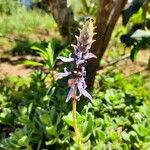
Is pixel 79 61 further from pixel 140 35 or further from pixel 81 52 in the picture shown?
pixel 140 35

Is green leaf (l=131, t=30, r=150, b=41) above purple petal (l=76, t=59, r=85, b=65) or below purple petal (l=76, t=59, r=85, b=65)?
below

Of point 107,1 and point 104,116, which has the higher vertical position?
point 107,1

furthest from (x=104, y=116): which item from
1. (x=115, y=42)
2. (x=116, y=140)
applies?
(x=115, y=42)

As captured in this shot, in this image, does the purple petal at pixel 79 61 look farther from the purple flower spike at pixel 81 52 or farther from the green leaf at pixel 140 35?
the green leaf at pixel 140 35

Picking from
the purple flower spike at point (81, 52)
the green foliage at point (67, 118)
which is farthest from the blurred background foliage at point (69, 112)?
the purple flower spike at point (81, 52)

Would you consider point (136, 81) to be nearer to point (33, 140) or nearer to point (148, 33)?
point (148, 33)

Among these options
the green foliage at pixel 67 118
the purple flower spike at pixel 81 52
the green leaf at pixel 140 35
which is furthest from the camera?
the green leaf at pixel 140 35

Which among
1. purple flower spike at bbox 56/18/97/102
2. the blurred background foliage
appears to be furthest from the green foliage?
purple flower spike at bbox 56/18/97/102

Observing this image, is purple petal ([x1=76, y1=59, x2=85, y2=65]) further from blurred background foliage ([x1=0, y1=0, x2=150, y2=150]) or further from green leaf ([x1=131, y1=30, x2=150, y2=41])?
green leaf ([x1=131, y1=30, x2=150, y2=41])
